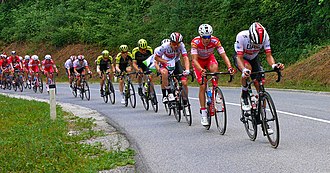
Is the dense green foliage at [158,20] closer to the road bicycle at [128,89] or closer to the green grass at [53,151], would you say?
the road bicycle at [128,89]

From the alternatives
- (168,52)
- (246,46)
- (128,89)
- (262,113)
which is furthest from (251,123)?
(128,89)

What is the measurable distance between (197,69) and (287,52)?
1973 cm

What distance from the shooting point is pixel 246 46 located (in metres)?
9.77

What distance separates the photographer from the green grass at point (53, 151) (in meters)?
8.12

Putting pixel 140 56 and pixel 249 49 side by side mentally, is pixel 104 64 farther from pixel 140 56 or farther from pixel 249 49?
pixel 249 49

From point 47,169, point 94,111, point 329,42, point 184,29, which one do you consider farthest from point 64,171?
Result: point 184,29

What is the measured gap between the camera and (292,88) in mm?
23062

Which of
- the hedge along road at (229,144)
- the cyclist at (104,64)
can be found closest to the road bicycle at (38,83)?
the cyclist at (104,64)

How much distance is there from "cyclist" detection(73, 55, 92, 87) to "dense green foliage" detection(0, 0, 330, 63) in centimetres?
1028

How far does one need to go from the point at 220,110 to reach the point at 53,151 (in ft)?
10.8

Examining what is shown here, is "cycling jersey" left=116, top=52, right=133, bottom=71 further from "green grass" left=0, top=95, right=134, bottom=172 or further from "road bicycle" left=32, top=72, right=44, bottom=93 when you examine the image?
"road bicycle" left=32, top=72, right=44, bottom=93

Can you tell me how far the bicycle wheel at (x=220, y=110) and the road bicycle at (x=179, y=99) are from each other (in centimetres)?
157

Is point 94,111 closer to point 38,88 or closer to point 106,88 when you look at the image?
point 106,88

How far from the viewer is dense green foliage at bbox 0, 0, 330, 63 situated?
30.4 metres
